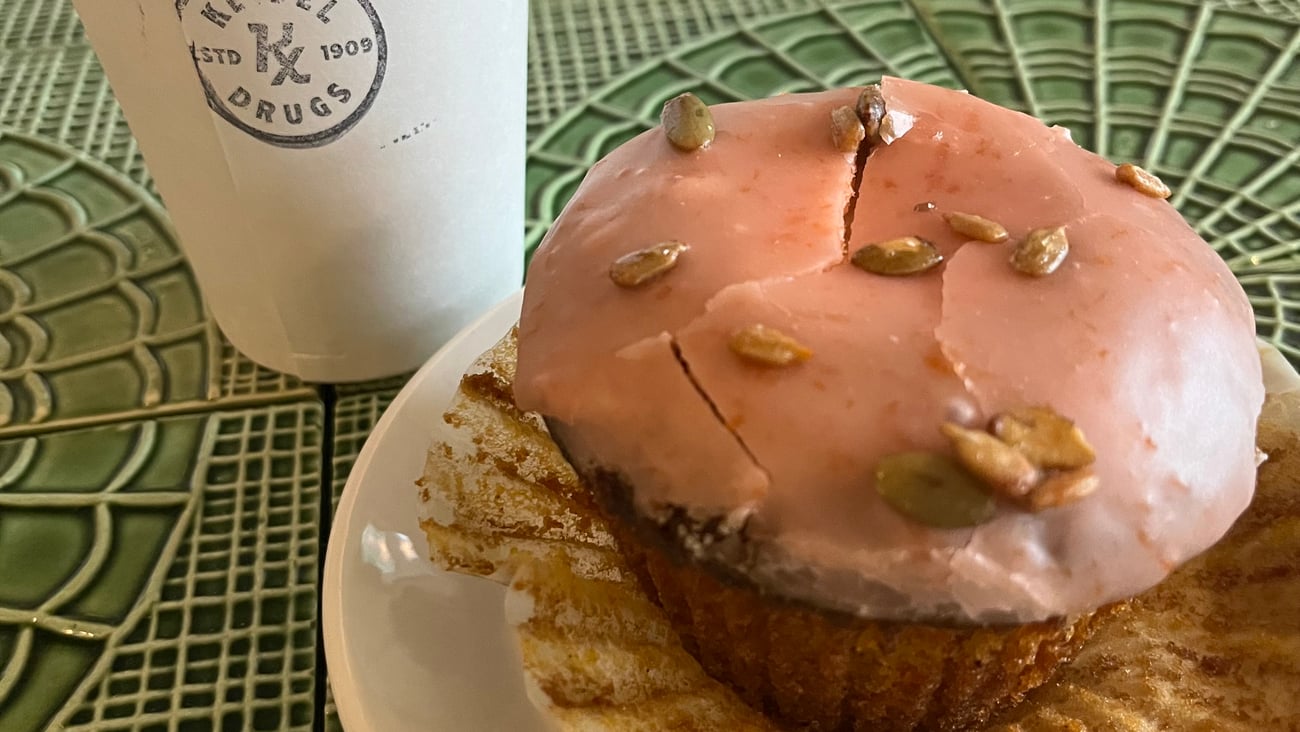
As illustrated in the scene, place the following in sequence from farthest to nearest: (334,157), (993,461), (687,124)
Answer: (334,157)
(687,124)
(993,461)

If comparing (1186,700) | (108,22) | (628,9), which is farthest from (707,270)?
(628,9)

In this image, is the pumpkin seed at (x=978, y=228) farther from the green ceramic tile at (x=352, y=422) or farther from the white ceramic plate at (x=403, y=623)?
the green ceramic tile at (x=352, y=422)

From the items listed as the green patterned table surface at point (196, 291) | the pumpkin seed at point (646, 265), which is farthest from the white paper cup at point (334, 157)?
the pumpkin seed at point (646, 265)

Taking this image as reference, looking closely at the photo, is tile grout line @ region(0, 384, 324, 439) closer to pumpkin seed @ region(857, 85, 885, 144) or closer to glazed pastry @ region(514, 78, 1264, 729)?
glazed pastry @ region(514, 78, 1264, 729)

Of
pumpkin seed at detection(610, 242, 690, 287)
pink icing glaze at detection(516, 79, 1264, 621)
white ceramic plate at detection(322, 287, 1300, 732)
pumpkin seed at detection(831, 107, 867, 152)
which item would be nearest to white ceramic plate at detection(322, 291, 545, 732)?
white ceramic plate at detection(322, 287, 1300, 732)

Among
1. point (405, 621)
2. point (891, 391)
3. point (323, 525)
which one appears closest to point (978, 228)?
point (891, 391)

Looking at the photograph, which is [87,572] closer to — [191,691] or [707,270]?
[191,691]

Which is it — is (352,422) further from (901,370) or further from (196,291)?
(901,370)
